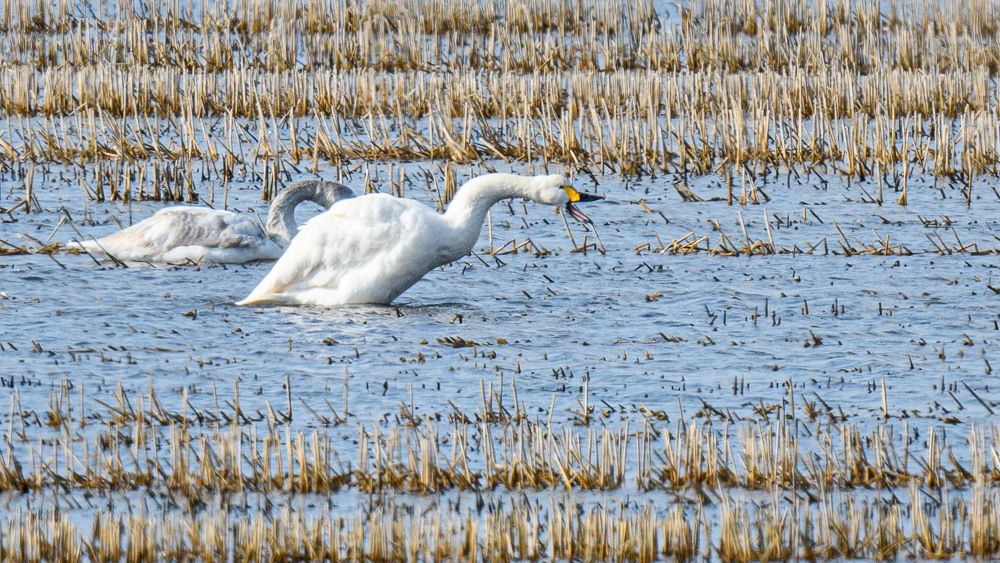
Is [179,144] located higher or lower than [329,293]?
higher

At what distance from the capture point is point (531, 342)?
334 inches

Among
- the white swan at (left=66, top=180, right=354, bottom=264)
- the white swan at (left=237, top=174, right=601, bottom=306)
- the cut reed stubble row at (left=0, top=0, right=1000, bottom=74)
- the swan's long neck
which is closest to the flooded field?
the white swan at (left=66, top=180, right=354, bottom=264)

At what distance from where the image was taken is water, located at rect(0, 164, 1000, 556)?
715 cm

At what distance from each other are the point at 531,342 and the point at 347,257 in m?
1.62

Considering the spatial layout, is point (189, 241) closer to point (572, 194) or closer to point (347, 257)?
point (347, 257)

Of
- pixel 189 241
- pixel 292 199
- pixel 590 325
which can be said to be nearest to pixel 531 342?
pixel 590 325

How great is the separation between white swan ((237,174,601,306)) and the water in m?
0.19

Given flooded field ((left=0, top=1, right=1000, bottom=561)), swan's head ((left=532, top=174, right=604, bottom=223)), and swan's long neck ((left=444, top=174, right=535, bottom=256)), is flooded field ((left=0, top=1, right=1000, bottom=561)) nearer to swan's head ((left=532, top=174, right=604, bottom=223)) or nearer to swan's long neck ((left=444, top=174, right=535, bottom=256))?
swan's long neck ((left=444, top=174, right=535, bottom=256))

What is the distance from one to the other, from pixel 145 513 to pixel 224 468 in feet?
1.48

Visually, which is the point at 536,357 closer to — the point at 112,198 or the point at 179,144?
the point at 112,198

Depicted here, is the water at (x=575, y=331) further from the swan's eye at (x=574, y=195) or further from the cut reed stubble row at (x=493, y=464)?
the swan's eye at (x=574, y=195)

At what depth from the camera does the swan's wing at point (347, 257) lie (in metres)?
9.32

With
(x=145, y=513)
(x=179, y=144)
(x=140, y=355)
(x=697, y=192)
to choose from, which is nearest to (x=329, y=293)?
(x=140, y=355)

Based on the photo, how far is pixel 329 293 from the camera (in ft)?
31.5
